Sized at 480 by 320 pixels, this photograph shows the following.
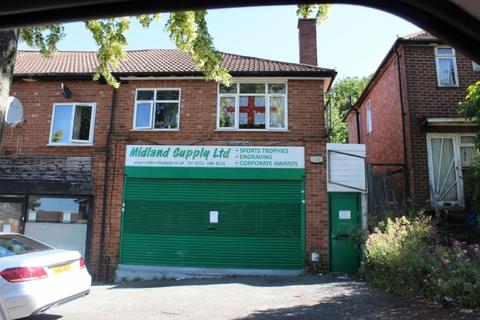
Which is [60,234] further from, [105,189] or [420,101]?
[420,101]

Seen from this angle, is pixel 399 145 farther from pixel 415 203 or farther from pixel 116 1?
pixel 116 1

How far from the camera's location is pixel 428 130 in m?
14.4

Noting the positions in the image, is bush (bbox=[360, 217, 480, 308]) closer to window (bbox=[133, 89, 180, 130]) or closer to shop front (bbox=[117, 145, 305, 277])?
shop front (bbox=[117, 145, 305, 277])

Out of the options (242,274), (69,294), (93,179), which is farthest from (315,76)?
(69,294)

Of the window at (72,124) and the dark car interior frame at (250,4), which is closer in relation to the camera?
the dark car interior frame at (250,4)

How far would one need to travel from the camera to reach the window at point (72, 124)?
14.8 meters

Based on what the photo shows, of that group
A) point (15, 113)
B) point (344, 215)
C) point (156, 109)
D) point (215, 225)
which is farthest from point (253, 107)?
point (15, 113)

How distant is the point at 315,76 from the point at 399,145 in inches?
153

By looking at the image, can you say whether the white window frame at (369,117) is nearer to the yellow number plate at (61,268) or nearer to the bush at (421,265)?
the bush at (421,265)

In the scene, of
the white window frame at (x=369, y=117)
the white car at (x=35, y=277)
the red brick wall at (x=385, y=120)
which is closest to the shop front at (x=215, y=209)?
the red brick wall at (x=385, y=120)

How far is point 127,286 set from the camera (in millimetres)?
12039

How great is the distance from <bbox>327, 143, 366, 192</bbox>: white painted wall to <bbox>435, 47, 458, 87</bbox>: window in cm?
370

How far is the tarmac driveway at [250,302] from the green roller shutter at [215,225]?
175 cm

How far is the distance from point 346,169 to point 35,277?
9.78 meters
